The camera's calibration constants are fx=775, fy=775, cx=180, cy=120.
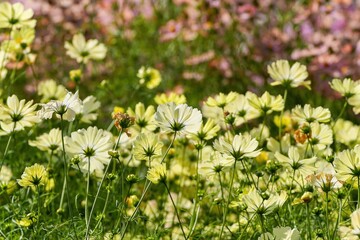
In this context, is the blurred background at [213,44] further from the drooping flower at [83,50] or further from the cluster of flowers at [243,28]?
the drooping flower at [83,50]

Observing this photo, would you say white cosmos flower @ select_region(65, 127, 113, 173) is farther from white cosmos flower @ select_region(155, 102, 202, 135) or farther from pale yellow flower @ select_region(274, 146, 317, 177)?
pale yellow flower @ select_region(274, 146, 317, 177)

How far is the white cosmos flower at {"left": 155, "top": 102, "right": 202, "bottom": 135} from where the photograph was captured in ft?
4.23

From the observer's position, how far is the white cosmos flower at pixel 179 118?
129cm

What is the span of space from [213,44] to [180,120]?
224 cm

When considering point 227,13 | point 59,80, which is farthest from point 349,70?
point 59,80

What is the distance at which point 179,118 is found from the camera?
1.30 m

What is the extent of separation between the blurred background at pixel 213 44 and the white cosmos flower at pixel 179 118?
1.68 metres

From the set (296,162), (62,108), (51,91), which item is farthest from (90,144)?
(51,91)

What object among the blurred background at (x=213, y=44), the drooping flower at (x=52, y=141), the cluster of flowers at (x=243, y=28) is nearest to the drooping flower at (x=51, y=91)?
the drooping flower at (x=52, y=141)

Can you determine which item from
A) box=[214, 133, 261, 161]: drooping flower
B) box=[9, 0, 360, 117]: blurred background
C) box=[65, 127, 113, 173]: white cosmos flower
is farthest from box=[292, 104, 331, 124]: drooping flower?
box=[9, 0, 360, 117]: blurred background

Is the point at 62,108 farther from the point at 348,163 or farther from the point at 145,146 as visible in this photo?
the point at 348,163

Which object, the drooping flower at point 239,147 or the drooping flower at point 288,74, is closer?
the drooping flower at point 239,147

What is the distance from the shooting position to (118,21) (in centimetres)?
400

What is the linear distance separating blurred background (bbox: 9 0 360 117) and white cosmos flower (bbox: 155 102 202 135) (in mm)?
1683
